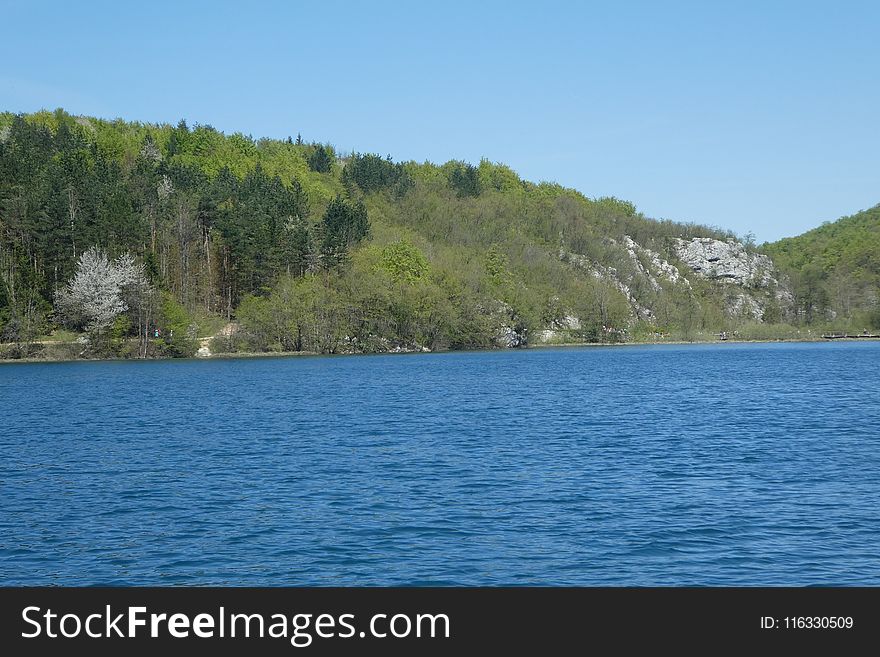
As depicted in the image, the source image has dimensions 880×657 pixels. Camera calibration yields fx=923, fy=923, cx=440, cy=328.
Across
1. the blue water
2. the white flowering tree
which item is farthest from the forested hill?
the blue water

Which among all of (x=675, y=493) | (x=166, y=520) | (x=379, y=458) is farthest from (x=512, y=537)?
(x=379, y=458)

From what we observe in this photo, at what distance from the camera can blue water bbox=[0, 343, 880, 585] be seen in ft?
69.5

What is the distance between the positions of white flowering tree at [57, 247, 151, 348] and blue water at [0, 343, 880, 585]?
49.2m

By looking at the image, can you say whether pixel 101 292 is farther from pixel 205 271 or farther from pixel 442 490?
pixel 442 490

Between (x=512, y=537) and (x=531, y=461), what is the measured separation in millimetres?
12494

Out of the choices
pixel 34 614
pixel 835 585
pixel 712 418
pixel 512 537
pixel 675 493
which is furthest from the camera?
pixel 712 418

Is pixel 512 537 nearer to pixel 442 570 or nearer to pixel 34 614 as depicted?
pixel 442 570

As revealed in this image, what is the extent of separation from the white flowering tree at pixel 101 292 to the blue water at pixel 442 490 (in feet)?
161

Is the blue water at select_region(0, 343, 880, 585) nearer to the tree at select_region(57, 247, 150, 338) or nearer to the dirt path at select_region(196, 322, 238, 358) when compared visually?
the tree at select_region(57, 247, 150, 338)

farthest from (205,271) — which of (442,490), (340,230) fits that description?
(442,490)

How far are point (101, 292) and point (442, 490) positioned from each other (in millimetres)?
91864

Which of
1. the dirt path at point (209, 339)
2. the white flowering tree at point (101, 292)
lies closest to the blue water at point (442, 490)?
the white flowering tree at point (101, 292)

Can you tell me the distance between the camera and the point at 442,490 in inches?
1184

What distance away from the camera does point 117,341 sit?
11744cm
